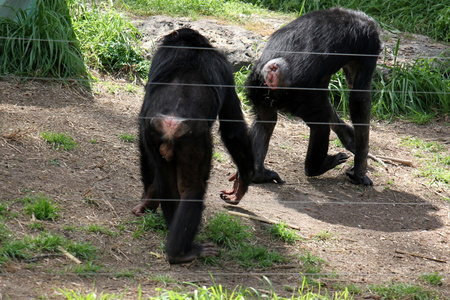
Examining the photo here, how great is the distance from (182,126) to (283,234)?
136cm

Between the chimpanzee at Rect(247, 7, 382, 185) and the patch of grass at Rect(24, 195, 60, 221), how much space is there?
7.37 ft

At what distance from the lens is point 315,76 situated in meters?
5.72

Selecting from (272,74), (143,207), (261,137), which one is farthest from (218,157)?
(143,207)

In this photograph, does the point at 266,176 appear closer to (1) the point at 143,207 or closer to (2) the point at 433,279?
(1) the point at 143,207

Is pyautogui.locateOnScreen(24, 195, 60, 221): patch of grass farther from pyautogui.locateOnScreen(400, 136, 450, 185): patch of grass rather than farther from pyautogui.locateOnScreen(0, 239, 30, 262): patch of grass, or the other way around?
pyautogui.locateOnScreen(400, 136, 450, 185): patch of grass

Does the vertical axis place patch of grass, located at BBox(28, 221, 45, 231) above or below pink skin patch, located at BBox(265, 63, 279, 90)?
below

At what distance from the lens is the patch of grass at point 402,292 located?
412 centimetres

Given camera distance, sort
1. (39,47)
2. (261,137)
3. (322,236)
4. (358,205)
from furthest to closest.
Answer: (39,47) → (261,137) → (358,205) → (322,236)

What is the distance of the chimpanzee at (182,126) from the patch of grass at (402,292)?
1.17m

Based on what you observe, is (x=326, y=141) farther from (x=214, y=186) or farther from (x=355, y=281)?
(x=355, y=281)

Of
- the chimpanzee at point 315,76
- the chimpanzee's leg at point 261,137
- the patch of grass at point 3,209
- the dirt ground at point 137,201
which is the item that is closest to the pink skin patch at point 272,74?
the chimpanzee at point 315,76

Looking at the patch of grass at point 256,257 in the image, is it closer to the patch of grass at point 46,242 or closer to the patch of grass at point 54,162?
the patch of grass at point 46,242

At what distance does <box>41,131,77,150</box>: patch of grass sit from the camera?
5723 mm

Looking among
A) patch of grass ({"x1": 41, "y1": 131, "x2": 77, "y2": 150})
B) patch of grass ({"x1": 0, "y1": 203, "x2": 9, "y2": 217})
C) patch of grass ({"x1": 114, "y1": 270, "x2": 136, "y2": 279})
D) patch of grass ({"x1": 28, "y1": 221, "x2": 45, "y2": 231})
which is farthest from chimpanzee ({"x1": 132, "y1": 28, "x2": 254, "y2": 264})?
patch of grass ({"x1": 41, "y1": 131, "x2": 77, "y2": 150})
